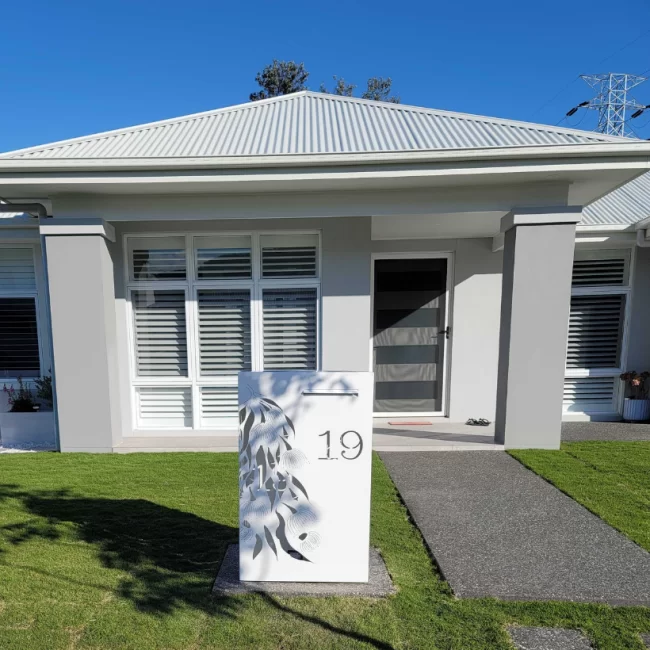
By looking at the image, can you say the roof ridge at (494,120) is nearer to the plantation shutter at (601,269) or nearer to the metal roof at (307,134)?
the metal roof at (307,134)

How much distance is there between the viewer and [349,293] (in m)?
5.23

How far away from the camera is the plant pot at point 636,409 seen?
617cm

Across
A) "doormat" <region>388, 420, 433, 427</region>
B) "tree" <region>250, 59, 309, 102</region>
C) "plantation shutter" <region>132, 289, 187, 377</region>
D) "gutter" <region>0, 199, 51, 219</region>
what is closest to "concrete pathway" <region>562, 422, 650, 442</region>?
"doormat" <region>388, 420, 433, 427</region>

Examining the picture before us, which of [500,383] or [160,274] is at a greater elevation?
[160,274]

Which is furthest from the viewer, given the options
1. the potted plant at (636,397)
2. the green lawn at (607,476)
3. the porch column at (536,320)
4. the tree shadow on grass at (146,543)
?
the potted plant at (636,397)

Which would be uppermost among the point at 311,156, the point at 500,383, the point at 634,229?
the point at 311,156

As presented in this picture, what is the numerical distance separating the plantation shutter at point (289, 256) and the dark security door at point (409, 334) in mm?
1452

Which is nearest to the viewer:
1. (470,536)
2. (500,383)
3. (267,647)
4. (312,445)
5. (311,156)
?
(267,647)

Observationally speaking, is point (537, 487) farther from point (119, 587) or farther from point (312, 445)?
point (119, 587)

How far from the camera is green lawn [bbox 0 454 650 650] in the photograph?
2.04m

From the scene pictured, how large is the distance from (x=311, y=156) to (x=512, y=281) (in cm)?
264

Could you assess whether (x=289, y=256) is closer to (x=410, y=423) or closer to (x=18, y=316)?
(x=410, y=423)

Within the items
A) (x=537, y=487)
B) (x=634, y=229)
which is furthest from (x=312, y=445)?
(x=634, y=229)

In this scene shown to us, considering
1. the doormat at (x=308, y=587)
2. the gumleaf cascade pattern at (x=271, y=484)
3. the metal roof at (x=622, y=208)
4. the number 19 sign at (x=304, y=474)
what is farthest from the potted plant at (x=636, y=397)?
the gumleaf cascade pattern at (x=271, y=484)
